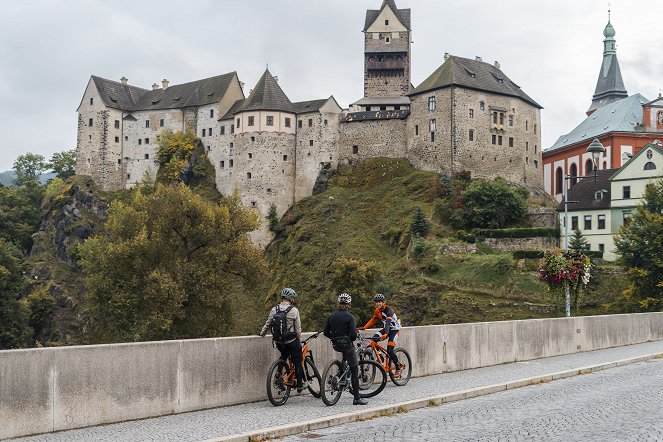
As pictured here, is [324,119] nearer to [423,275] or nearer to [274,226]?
[274,226]

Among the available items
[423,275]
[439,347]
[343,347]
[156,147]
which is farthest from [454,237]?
[343,347]

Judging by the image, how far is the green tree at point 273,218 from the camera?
9631 centimetres

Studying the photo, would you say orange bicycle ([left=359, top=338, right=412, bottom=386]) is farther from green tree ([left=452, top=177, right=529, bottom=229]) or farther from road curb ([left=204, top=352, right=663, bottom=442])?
green tree ([left=452, top=177, right=529, bottom=229])

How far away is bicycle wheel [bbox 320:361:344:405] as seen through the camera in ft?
49.0

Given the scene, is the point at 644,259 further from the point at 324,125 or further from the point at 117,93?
the point at 117,93

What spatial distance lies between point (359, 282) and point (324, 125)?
33616 mm

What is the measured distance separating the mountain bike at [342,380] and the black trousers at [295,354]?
1.50 ft

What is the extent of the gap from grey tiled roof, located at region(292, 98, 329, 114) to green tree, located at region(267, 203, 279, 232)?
40.0ft

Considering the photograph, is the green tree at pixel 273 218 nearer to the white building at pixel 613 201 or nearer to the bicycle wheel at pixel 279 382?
the white building at pixel 613 201

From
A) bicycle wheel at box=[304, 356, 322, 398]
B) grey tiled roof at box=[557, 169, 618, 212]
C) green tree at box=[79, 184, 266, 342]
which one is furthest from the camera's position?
grey tiled roof at box=[557, 169, 618, 212]

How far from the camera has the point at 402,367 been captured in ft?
59.7

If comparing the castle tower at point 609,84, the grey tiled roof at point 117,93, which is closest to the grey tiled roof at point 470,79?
the castle tower at point 609,84

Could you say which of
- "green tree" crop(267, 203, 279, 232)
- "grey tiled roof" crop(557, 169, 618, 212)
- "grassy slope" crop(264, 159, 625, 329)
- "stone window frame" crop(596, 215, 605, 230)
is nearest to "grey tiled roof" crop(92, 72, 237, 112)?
"green tree" crop(267, 203, 279, 232)

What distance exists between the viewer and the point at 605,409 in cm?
1455
